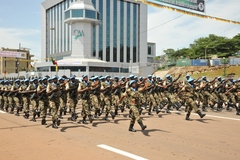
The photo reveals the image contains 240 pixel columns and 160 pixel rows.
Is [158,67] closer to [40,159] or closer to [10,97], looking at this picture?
[10,97]

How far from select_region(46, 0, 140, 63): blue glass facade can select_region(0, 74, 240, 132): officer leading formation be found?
59539 mm

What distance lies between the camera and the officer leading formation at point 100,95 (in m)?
9.13

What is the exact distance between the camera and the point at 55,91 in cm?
925

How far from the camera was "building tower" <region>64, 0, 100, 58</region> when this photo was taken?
187ft

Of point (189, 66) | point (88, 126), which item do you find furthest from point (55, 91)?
point (189, 66)

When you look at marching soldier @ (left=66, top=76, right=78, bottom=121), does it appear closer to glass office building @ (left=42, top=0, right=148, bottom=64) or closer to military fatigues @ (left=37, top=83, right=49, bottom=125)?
military fatigues @ (left=37, top=83, right=49, bottom=125)

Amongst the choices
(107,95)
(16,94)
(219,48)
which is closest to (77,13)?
(219,48)

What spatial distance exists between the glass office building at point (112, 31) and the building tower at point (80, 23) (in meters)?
13.4

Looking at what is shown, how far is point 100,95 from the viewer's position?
11.0 meters

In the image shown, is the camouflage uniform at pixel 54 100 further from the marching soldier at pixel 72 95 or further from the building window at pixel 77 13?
the building window at pixel 77 13

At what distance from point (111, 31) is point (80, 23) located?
19399 millimetres

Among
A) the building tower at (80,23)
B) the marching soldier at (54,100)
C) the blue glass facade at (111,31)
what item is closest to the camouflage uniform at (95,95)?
the marching soldier at (54,100)

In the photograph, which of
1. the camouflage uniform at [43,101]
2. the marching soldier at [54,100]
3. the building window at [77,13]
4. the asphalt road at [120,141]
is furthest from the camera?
the building window at [77,13]

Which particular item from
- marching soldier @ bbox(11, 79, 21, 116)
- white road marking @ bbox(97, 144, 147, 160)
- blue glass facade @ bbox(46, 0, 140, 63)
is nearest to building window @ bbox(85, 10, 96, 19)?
blue glass facade @ bbox(46, 0, 140, 63)
